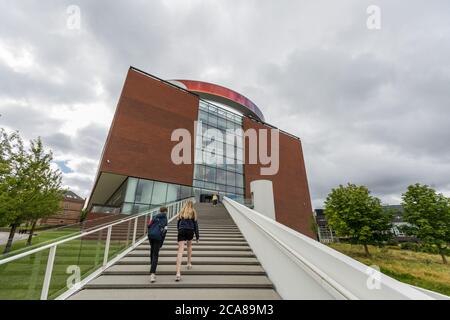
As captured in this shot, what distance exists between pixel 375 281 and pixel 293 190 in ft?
107

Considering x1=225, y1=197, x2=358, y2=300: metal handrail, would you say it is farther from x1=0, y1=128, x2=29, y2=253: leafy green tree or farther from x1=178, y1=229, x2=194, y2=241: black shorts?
x1=0, y1=128, x2=29, y2=253: leafy green tree

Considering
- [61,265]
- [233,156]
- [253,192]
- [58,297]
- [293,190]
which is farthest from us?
[293,190]

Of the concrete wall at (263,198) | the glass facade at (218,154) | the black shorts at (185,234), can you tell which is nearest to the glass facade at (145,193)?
the glass facade at (218,154)

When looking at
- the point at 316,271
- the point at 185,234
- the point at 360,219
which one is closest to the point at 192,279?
the point at 185,234

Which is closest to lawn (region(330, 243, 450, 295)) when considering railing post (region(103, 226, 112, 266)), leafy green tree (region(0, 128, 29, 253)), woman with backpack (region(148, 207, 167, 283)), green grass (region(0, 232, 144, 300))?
woman with backpack (region(148, 207, 167, 283))

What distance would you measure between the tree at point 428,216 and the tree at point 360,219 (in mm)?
2213

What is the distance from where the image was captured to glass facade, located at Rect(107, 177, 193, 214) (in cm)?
1725

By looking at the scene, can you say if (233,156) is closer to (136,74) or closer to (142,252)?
(136,74)

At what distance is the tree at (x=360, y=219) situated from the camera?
20609 mm

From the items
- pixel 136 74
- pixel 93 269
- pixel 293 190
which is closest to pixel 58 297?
pixel 93 269

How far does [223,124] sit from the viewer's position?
27641 millimetres

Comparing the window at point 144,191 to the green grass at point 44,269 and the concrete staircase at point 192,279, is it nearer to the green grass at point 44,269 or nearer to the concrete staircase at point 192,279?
Answer: the concrete staircase at point 192,279

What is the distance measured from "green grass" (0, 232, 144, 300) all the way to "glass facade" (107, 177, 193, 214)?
41.3 feet

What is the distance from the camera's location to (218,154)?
25.5 metres
